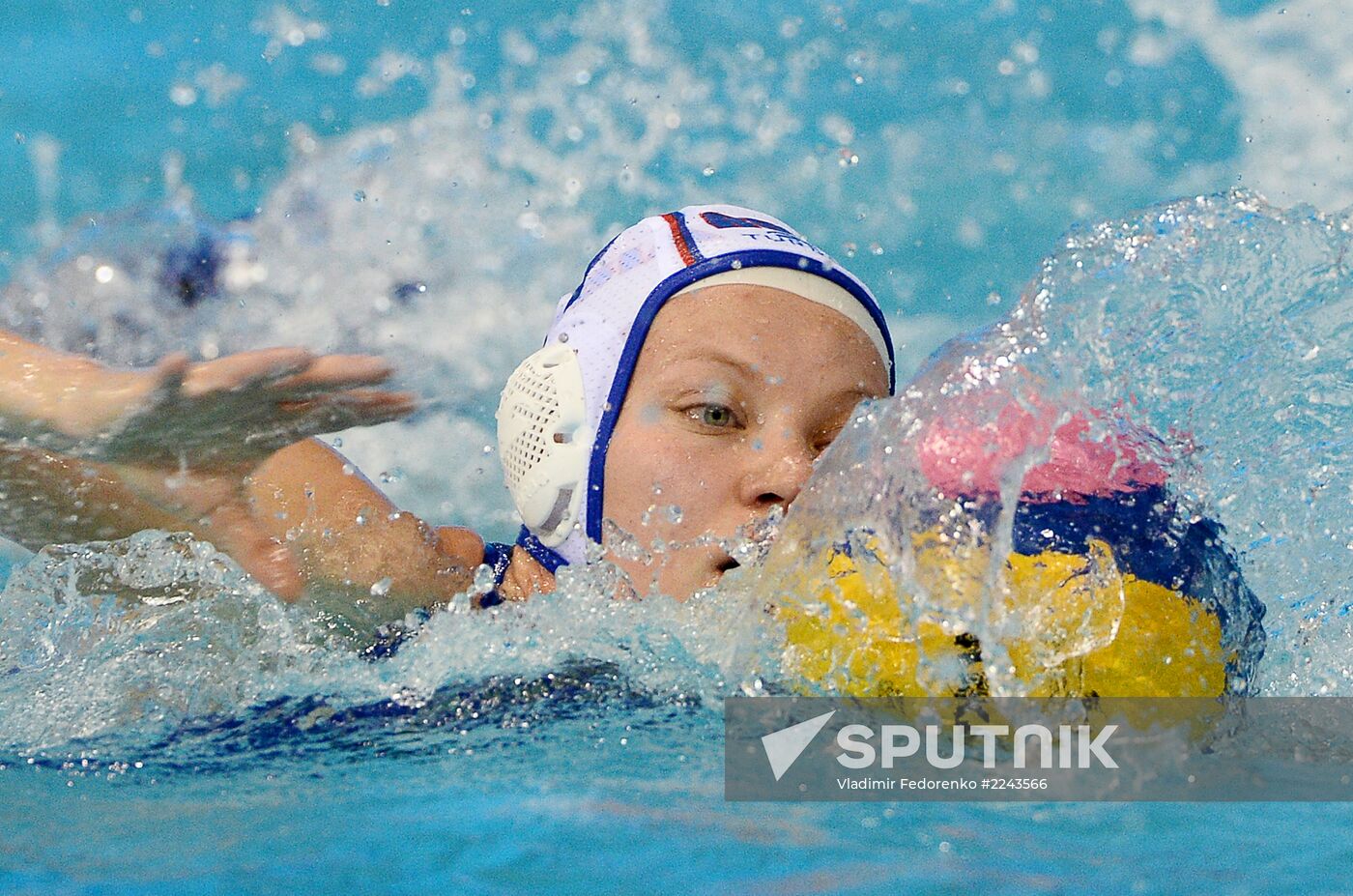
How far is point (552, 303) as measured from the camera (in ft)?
16.9

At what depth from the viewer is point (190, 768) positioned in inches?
74.6

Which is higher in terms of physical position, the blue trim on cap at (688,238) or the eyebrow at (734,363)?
the blue trim on cap at (688,238)

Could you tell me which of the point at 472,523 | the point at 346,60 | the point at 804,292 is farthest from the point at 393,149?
the point at 804,292

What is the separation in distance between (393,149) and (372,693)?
3168 mm

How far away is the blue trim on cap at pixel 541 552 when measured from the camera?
274cm

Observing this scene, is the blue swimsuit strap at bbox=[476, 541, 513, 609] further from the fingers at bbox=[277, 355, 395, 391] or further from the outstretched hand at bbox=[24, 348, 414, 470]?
the fingers at bbox=[277, 355, 395, 391]

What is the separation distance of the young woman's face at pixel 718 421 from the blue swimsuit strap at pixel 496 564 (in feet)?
1.22

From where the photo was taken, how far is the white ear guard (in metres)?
2.63

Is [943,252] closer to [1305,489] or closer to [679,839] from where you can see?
[1305,489]

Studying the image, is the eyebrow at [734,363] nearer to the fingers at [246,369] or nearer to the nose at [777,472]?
the nose at [777,472]

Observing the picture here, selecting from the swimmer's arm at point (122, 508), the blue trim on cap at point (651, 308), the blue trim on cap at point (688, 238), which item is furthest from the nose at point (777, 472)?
the swimmer's arm at point (122, 508)

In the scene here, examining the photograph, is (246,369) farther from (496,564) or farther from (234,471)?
(496,564)

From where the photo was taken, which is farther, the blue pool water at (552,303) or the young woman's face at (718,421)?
the young woman's face at (718,421)

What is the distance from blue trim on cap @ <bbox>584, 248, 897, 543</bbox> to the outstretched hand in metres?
0.39
